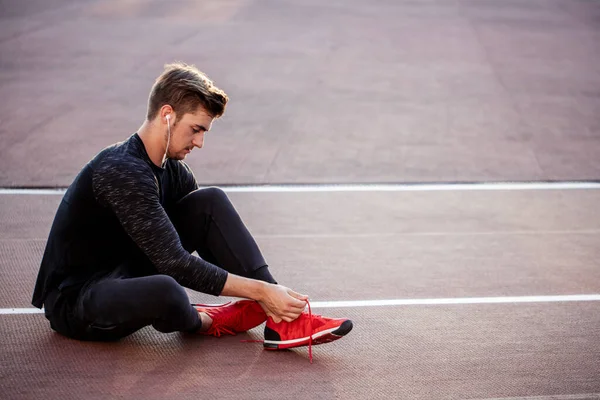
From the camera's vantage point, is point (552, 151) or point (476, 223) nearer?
point (476, 223)

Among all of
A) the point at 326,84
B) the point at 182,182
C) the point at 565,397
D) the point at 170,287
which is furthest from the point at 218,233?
the point at 326,84

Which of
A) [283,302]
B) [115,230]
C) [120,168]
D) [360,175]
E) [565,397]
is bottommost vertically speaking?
[360,175]

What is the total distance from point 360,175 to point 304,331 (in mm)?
2474

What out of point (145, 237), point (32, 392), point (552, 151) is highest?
point (145, 237)

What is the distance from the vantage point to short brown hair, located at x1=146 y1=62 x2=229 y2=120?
9.12 ft

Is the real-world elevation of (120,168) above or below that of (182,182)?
above

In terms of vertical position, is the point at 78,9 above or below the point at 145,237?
below

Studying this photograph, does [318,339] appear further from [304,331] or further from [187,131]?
[187,131]

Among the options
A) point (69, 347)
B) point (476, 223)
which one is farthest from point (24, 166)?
point (476, 223)

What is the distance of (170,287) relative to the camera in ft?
8.91

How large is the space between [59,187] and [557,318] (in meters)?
3.02

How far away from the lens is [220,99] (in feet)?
9.34

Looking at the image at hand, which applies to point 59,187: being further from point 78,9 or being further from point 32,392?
point 78,9

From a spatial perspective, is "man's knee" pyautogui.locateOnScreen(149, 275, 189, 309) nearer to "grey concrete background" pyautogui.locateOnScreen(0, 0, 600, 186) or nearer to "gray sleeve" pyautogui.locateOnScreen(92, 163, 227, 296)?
"gray sleeve" pyautogui.locateOnScreen(92, 163, 227, 296)
